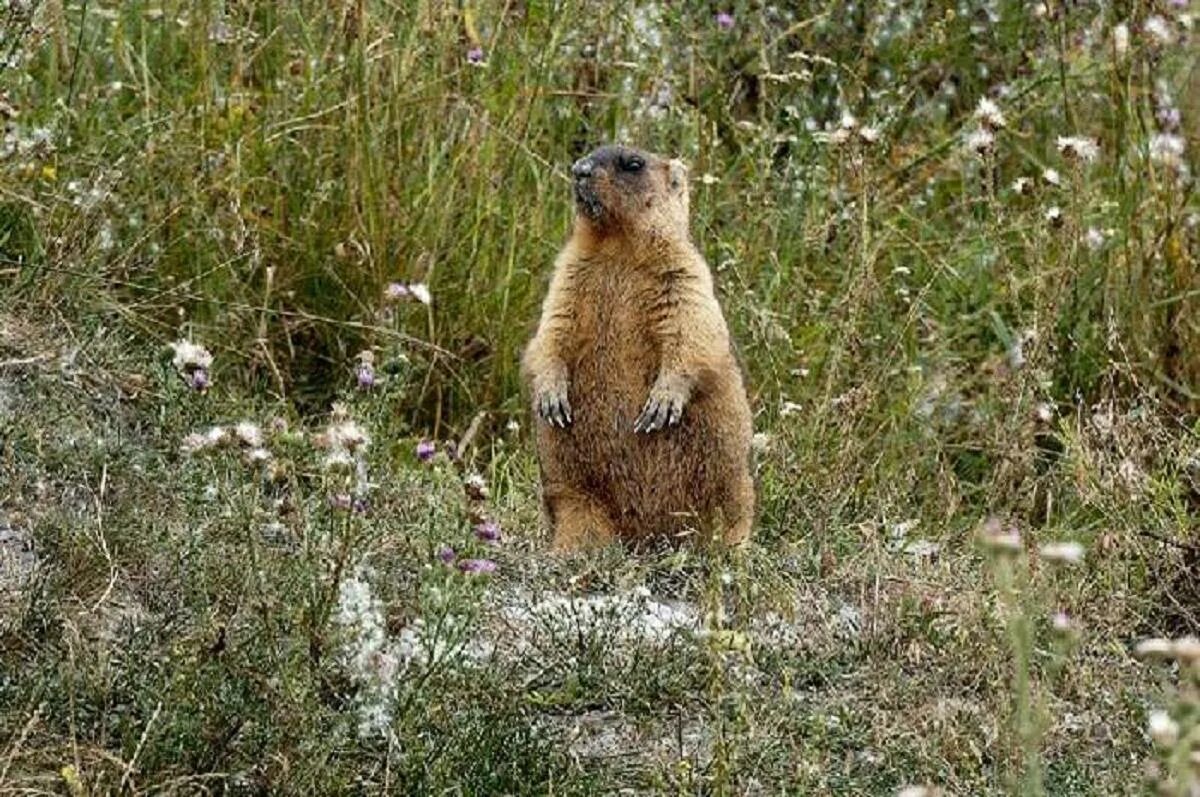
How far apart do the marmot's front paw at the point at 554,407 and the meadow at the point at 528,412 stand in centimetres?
31

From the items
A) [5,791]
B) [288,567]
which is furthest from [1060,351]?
[5,791]

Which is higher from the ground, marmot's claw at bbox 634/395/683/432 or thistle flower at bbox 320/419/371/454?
thistle flower at bbox 320/419/371/454

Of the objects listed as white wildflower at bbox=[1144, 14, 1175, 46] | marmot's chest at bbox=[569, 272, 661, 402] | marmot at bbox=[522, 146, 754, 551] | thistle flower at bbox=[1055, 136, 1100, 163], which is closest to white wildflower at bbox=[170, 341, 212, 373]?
marmot at bbox=[522, 146, 754, 551]

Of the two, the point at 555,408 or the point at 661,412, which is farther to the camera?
the point at 555,408

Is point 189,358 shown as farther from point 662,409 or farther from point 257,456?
point 662,409

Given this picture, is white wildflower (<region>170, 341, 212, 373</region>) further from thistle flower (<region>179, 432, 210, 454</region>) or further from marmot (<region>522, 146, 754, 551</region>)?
marmot (<region>522, 146, 754, 551</region>)

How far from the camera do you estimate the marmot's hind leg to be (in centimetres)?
557

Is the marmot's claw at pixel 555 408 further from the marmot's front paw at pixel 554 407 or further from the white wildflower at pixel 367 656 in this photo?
the white wildflower at pixel 367 656

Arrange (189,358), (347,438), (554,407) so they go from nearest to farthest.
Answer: (347,438) → (189,358) → (554,407)

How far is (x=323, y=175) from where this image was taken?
282 inches

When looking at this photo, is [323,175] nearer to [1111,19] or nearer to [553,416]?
[553,416]

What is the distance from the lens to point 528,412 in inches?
269

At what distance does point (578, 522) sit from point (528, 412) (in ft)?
4.09

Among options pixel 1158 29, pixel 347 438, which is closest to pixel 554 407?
pixel 347 438
